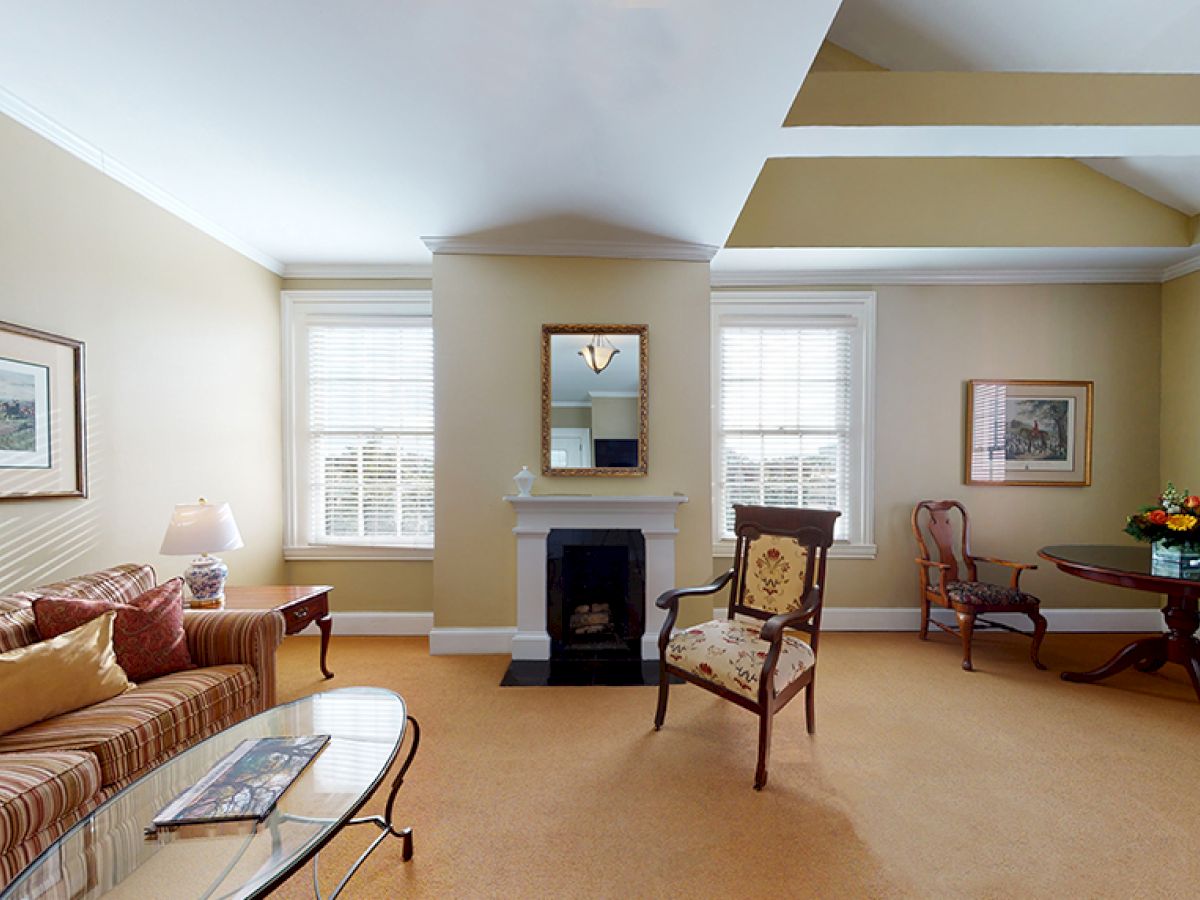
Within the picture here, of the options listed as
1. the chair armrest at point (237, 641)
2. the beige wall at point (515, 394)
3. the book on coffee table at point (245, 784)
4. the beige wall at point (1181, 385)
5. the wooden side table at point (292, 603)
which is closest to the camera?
the book on coffee table at point (245, 784)

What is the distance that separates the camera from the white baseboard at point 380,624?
4.29 metres

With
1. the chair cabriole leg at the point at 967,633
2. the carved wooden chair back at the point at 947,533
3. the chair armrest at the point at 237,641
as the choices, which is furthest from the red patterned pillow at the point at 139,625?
the carved wooden chair back at the point at 947,533

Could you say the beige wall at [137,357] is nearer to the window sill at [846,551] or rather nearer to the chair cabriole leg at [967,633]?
the window sill at [846,551]

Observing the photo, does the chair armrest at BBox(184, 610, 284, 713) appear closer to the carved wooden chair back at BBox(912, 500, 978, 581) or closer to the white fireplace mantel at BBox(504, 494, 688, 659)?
the white fireplace mantel at BBox(504, 494, 688, 659)

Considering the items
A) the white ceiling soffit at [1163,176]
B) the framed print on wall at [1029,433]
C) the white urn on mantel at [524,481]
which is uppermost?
the white ceiling soffit at [1163,176]

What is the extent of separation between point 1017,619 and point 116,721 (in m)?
5.53

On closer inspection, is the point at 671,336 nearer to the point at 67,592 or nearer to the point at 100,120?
the point at 100,120

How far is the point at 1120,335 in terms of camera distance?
14.2ft

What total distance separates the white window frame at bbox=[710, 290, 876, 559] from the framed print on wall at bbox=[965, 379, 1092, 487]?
775 millimetres

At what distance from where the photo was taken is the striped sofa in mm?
1578

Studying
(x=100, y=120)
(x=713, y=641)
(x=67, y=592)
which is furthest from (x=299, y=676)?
(x=100, y=120)

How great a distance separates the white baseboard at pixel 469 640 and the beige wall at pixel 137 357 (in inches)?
58.4

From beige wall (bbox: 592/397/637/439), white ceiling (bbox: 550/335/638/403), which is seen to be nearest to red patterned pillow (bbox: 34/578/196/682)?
white ceiling (bbox: 550/335/638/403)

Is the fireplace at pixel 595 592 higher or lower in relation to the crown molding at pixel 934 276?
lower
